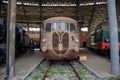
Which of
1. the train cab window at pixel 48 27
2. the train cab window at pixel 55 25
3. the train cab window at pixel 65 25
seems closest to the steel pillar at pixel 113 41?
the train cab window at pixel 65 25

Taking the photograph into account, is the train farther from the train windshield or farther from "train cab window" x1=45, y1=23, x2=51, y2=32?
the train windshield

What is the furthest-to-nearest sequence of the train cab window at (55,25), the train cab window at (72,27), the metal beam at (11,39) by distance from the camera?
1. the train cab window at (72,27)
2. the train cab window at (55,25)
3. the metal beam at (11,39)

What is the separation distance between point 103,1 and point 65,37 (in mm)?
22965

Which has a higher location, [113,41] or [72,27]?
[72,27]

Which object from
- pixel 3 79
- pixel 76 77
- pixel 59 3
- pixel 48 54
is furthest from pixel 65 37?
pixel 59 3

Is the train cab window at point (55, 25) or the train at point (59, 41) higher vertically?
the train cab window at point (55, 25)

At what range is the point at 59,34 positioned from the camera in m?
13.3

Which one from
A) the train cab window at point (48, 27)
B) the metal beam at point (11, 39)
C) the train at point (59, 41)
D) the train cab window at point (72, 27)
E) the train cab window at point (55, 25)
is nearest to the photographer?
the metal beam at point (11, 39)

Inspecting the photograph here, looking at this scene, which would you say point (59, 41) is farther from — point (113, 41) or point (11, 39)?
point (11, 39)

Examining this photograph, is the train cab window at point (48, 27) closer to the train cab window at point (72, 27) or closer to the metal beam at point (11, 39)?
the train cab window at point (72, 27)

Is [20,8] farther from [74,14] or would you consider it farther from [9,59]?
[9,59]

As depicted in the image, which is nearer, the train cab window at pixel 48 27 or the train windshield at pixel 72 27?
the train cab window at pixel 48 27

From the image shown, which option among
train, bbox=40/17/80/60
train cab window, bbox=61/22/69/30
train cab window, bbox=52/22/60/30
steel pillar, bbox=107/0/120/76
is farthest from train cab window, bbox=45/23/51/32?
steel pillar, bbox=107/0/120/76

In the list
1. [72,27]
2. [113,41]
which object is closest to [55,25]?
[72,27]
